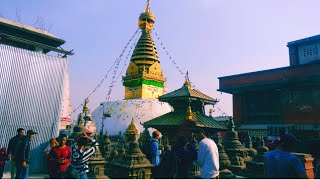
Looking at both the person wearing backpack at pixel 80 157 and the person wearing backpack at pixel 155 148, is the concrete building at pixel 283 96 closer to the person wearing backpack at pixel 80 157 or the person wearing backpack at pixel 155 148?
the person wearing backpack at pixel 155 148

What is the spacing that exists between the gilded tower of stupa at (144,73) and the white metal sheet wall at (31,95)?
22.6m

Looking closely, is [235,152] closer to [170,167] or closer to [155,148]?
[155,148]

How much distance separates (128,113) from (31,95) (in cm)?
2011

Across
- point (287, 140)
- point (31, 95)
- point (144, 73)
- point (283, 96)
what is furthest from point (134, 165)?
point (144, 73)

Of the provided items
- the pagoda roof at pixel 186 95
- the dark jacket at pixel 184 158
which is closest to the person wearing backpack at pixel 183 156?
the dark jacket at pixel 184 158

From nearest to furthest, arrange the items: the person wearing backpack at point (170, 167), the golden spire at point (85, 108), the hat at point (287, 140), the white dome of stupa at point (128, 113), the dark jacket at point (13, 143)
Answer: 1. the hat at point (287, 140)
2. the person wearing backpack at point (170, 167)
3. the dark jacket at point (13, 143)
4. the golden spire at point (85, 108)
5. the white dome of stupa at point (128, 113)

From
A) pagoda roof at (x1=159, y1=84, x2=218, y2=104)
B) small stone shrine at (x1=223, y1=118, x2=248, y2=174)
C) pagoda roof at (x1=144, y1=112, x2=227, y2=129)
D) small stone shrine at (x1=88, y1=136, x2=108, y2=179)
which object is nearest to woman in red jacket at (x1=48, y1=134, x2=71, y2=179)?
small stone shrine at (x1=88, y1=136, x2=108, y2=179)

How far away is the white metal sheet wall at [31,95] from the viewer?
11164 mm

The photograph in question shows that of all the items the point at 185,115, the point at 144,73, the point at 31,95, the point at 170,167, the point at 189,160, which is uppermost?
the point at 144,73

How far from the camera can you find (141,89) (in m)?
35.3

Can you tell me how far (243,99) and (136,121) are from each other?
1320 cm

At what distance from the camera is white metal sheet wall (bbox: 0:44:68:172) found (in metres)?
11.2

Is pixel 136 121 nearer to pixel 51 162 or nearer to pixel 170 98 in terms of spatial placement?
pixel 170 98

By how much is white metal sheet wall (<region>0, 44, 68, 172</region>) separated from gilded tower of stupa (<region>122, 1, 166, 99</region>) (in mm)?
22622
